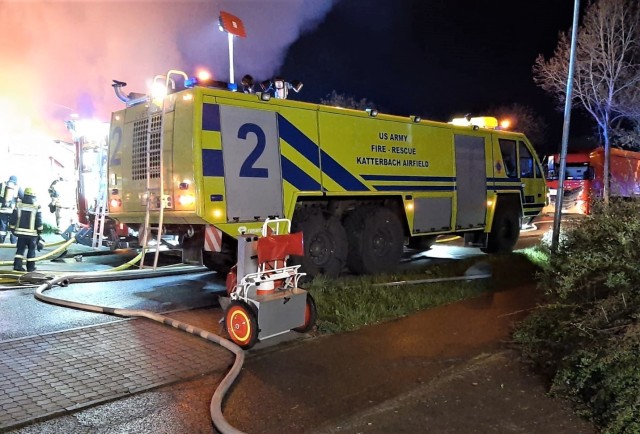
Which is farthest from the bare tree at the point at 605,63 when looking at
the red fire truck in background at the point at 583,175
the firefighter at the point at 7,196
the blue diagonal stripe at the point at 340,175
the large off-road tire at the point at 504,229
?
the firefighter at the point at 7,196

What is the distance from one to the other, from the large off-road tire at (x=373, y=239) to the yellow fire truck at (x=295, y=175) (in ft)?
0.06

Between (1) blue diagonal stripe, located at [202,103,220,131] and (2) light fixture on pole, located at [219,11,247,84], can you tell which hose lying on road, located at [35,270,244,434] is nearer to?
(1) blue diagonal stripe, located at [202,103,220,131]

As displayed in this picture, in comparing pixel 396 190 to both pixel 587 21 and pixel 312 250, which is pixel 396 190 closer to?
pixel 312 250

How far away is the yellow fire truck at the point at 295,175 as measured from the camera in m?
6.76

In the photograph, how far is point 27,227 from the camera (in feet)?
29.5

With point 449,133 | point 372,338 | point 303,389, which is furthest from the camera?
point 449,133

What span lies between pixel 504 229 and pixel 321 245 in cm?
523

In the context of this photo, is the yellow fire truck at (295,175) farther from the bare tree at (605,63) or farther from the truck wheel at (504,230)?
the bare tree at (605,63)

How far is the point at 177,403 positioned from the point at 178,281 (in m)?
4.79

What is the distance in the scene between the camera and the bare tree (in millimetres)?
19297

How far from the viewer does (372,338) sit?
544 centimetres

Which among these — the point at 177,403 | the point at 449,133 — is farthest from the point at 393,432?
the point at 449,133

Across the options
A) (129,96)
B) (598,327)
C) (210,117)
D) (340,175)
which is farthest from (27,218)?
(598,327)

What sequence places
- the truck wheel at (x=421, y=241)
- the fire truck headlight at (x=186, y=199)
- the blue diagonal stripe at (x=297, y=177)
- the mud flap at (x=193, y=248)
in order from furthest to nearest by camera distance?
the truck wheel at (x=421, y=241), the blue diagonal stripe at (x=297, y=177), the mud flap at (x=193, y=248), the fire truck headlight at (x=186, y=199)
